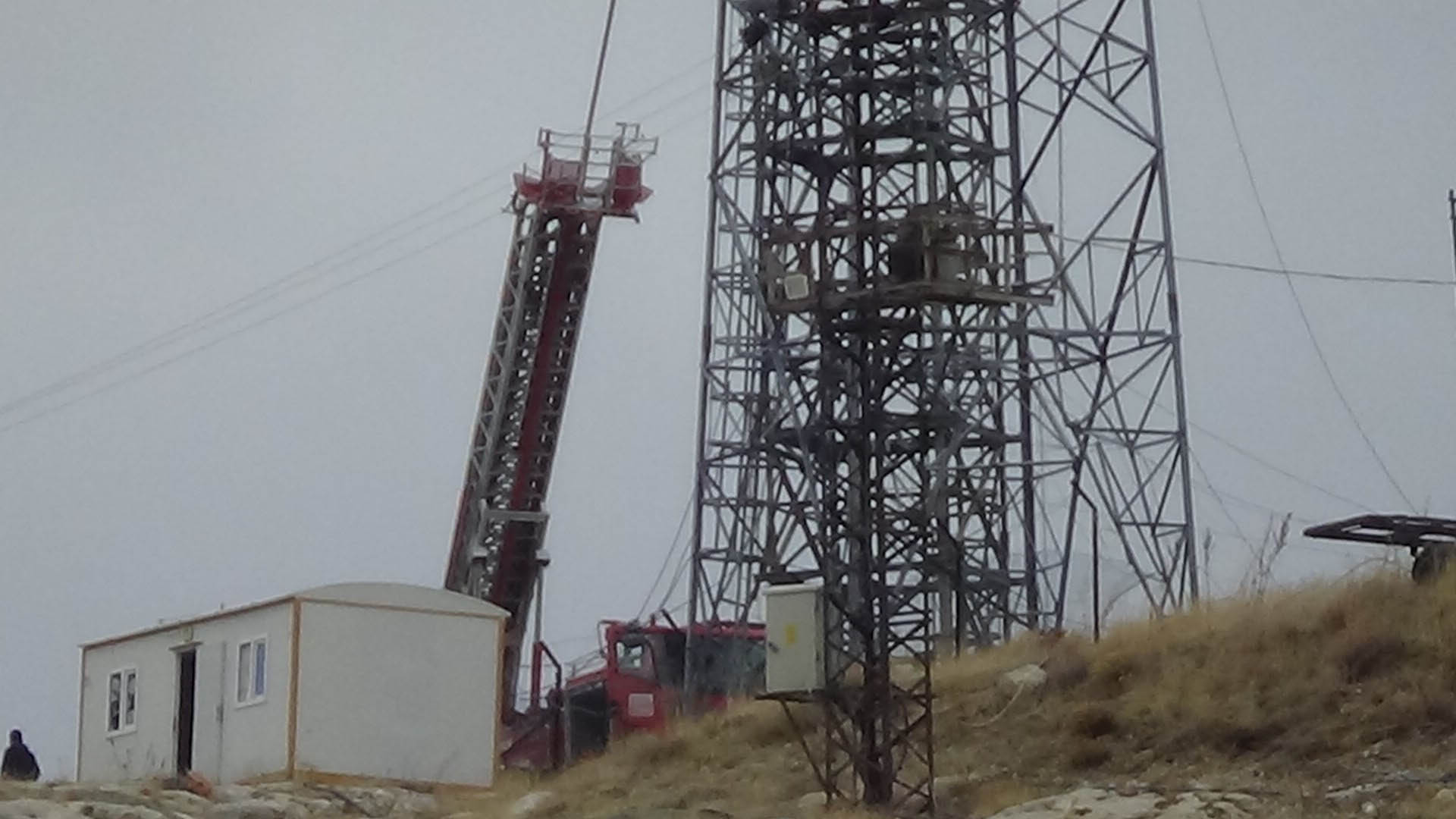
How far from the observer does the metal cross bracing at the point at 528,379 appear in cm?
4572

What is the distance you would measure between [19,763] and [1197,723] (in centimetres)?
1652

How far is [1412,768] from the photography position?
25672 millimetres

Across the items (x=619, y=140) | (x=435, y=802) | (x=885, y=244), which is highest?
(x=619, y=140)

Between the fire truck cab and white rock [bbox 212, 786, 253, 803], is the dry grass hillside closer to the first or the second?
white rock [bbox 212, 786, 253, 803]

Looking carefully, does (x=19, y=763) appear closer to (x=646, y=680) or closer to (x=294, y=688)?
(x=294, y=688)

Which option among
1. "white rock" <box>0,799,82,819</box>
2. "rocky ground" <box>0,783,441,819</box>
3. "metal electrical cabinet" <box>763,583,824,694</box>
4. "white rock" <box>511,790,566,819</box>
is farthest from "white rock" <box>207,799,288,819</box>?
"metal electrical cabinet" <box>763,583,824,694</box>

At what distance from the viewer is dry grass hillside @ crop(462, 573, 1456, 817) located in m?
26.9

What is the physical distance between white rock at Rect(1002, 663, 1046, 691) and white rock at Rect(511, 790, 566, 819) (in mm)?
5432

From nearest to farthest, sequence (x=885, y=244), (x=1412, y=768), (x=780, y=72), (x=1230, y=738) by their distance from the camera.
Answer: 1. (x=1412, y=768)
2. (x=1230, y=738)
3. (x=885, y=244)
4. (x=780, y=72)

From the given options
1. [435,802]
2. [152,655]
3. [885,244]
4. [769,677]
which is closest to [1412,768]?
[769,677]

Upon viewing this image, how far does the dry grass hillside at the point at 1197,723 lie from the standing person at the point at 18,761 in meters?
6.73

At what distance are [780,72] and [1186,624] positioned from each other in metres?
16.0

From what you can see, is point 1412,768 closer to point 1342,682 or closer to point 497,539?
point 1342,682

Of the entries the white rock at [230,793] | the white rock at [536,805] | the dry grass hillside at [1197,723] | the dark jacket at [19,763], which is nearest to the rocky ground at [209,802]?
the white rock at [230,793]
